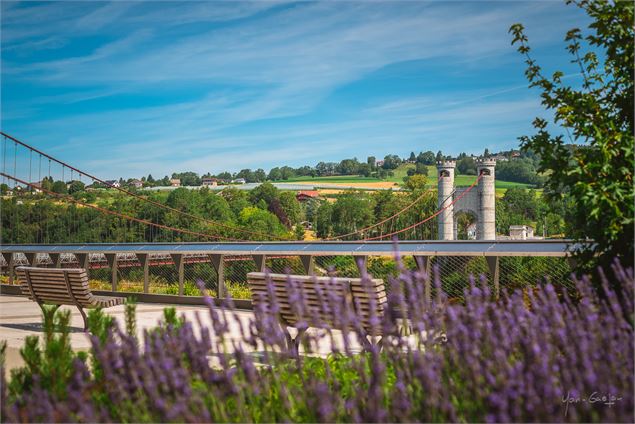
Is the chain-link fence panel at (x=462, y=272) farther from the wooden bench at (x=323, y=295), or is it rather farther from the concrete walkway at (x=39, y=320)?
the concrete walkway at (x=39, y=320)

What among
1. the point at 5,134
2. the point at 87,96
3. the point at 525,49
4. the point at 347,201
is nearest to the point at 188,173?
the point at 347,201

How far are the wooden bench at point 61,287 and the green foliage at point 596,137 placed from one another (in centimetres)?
453

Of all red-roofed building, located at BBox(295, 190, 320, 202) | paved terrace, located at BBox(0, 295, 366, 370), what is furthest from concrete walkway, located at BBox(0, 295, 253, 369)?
red-roofed building, located at BBox(295, 190, 320, 202)

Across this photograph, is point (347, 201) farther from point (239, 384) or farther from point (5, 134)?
point (239, 384)

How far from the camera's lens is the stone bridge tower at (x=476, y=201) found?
5591 centimetres

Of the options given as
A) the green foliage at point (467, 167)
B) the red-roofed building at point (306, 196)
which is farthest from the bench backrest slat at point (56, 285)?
the green foliage at point (467, 167)

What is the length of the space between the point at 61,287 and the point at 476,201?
172 ft

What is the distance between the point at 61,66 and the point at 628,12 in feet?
73.1

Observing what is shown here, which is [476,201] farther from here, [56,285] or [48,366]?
[48,366]

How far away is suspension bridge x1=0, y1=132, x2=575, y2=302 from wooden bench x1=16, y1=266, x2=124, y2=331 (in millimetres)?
1561

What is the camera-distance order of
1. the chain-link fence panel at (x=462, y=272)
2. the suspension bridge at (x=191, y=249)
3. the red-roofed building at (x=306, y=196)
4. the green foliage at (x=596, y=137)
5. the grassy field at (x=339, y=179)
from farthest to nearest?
1. the grassy field at (x=339, y=179)
2. the red-roofed building at (x=306, y=196)
3. the chain-link fence panel at (x=462, y=272)
4. the suspension bridge at (x=191, y=249)
5. the green foliage at (x=596, y=137)

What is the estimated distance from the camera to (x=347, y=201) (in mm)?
87375

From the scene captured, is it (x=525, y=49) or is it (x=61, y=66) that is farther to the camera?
(x=61, y=66)

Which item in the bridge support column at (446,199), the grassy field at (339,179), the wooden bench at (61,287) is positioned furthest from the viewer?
the grassy field at (339,179)
